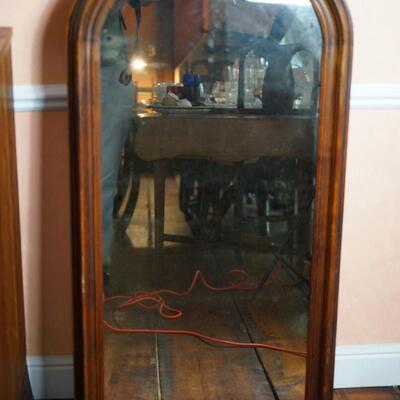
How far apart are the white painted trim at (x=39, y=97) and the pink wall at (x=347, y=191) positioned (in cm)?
2

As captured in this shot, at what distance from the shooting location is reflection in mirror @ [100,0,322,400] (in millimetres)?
1281

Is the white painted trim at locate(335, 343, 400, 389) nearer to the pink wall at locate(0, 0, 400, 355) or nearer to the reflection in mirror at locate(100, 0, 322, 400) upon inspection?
the pink wall at locate(0, 0, 400, 355)

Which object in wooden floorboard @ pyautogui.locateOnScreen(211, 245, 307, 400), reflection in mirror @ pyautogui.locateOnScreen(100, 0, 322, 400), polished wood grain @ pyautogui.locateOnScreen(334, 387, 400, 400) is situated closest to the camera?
reflection in mirror @ pyautogui.locateOnScreen(100, 0, 322, 400)

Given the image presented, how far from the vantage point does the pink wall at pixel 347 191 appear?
1.35 m

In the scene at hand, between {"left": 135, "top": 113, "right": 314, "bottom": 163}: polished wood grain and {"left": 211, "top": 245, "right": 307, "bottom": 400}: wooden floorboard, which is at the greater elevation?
{"left": 135, "top": 113, "right": 314, "bottom": 163}: polished wood grain

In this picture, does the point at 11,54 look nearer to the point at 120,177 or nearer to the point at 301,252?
the point at 120,177

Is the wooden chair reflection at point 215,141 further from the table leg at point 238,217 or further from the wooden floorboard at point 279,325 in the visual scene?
the wooden floorboard at point 279,325

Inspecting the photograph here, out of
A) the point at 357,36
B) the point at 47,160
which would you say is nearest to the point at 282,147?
the point at 357,36

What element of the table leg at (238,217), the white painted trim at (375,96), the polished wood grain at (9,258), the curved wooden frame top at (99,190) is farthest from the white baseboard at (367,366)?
the polished wood grain at (9,258)

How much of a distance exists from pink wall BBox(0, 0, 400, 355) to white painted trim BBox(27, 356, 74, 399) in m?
0.02

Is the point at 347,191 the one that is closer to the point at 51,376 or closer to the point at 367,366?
the point at 367,366

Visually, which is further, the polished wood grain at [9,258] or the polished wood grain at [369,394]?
the polished wood grain at [369,394]

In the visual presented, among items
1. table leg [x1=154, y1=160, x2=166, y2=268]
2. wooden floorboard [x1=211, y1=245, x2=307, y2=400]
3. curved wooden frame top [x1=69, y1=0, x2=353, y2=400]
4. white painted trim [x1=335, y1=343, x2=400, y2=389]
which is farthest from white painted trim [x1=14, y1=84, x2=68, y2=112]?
white painted trim [x1=335, y1=343, x2=400, y2=389]

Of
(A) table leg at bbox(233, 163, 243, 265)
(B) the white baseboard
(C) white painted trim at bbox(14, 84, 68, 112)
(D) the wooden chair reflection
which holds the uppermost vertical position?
(C) white painted trim at bbox(14, 84, 68, 112)
